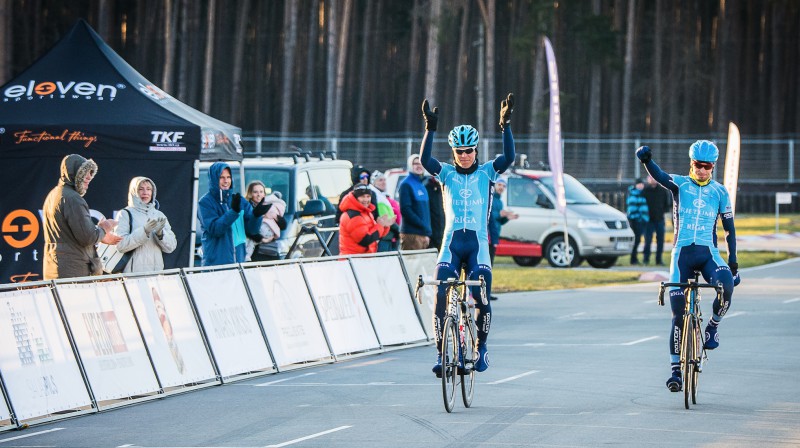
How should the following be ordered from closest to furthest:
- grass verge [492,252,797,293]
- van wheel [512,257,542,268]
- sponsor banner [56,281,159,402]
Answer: sponsor banner [56,281,159,402] < grass verge [492,252,797,293] < van wheel [512,257,542,268]

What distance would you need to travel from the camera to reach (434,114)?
11109 millimetres

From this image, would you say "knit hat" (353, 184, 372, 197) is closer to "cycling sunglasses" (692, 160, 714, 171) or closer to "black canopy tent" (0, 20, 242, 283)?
"black canopy tent" (0, 20, 242, 283)

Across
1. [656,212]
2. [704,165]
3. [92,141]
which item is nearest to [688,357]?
[704,165]

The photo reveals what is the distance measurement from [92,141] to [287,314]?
3.33 meters

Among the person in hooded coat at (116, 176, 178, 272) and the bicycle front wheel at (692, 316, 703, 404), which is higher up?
the person in hooded coat at (116, 176, 178, 272)

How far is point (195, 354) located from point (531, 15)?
51.7 metres

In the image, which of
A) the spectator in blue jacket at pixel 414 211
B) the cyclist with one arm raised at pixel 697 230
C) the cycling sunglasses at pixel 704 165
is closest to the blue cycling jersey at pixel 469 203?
the cyclist with one arm raised at pixel 697 230

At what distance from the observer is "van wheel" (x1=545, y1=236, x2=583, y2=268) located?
1107 inches

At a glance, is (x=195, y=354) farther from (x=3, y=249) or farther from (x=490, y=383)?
(x=3, y=249)

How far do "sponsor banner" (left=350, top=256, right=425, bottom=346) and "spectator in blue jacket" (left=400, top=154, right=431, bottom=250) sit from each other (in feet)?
6.61

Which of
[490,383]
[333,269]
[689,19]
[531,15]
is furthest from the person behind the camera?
[689,19]

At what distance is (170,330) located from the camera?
12.3m

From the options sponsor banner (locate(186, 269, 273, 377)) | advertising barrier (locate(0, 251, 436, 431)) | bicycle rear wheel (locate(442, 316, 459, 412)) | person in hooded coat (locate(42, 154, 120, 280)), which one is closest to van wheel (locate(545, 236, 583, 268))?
advertising barrier (locate(0, 251, 436, 431))

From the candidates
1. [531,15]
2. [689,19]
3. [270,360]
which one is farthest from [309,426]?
[689,19]
